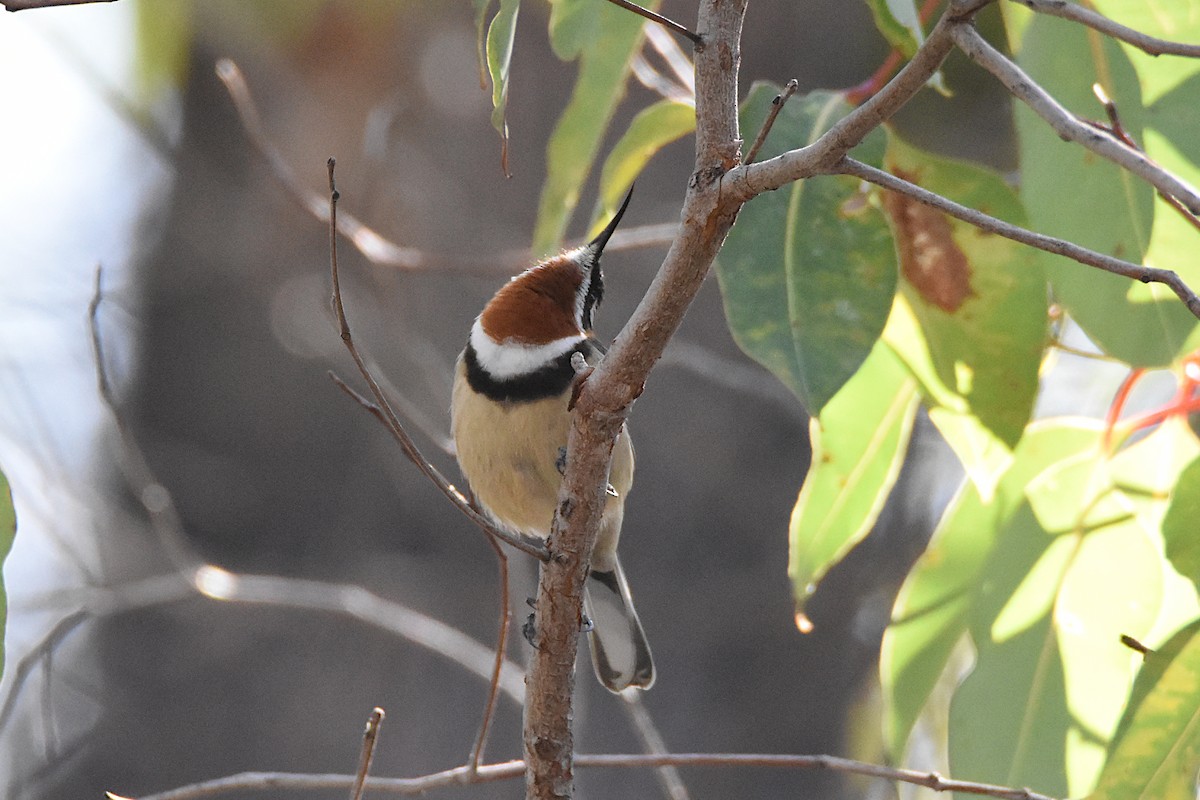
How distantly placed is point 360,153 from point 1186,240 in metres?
2.84

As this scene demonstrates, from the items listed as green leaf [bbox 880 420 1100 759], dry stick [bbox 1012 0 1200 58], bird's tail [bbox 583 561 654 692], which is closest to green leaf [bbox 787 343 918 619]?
green leaf [bbox 880 420 1100 759]

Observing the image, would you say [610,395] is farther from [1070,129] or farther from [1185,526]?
[1185,526]

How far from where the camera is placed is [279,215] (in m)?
4.16

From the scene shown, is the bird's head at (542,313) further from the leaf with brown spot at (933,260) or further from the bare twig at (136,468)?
the bare twig at (136,468)

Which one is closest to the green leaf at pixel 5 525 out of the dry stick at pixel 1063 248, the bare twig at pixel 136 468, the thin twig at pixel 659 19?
the bare twig at pixel 136 468

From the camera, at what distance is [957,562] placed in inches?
96.1

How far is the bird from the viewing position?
241cm

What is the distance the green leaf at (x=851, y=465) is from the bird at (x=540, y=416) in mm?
382

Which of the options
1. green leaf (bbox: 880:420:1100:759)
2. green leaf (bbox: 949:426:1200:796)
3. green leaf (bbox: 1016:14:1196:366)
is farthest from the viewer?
green leaf (bbox: 880:420:1100:759)

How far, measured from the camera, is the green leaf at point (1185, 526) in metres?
1.95

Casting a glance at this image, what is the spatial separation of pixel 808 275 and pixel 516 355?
735 millimetres

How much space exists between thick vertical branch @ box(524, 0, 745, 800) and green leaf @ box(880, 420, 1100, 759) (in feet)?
2.86

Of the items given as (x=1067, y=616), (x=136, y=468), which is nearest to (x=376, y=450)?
(x=136, y=468)

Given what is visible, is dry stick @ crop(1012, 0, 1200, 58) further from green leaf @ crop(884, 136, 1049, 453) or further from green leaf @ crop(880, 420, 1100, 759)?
green leaf @ crop(880, 420, 1100, 759)
